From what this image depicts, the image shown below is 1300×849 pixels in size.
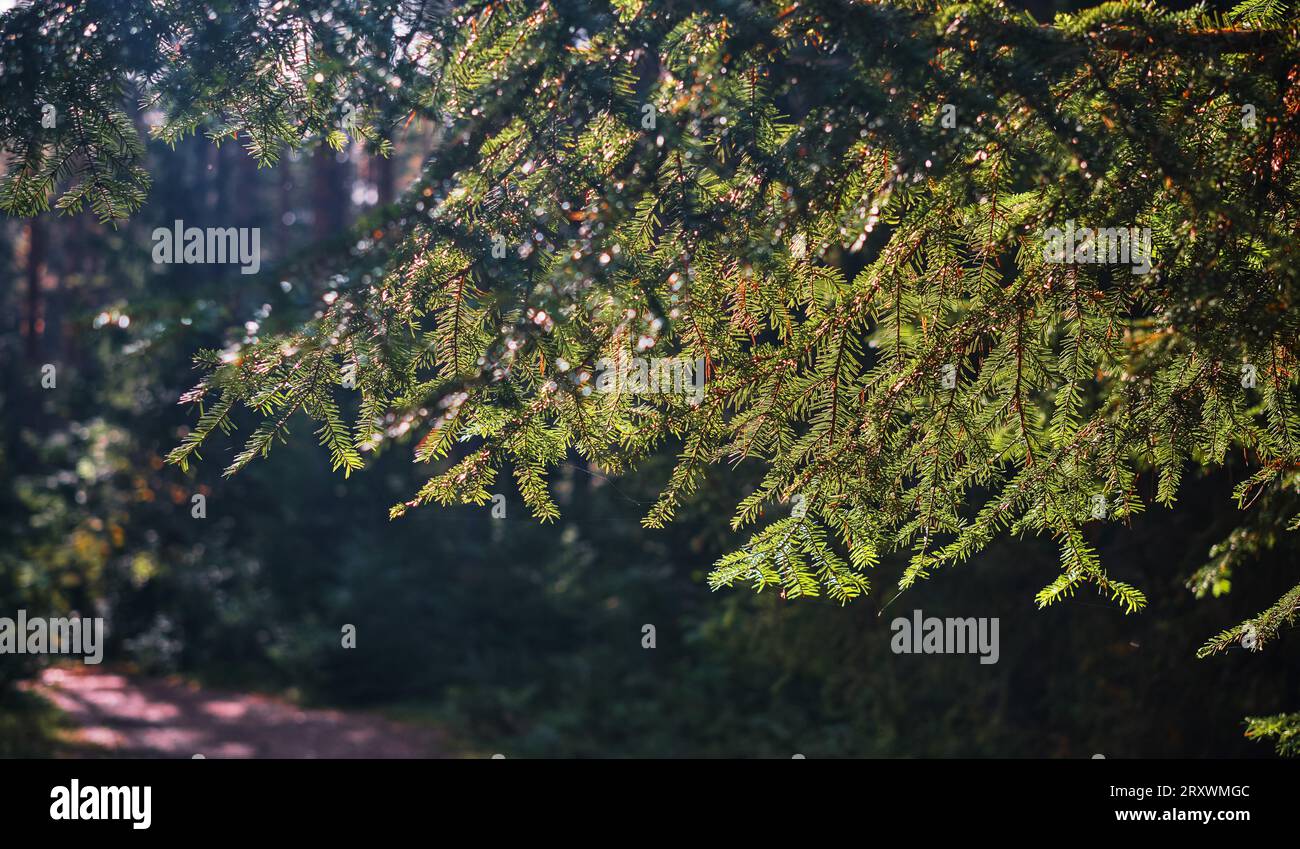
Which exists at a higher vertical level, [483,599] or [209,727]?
[483,599]

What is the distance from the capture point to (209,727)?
36.8 ft

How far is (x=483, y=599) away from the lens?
11977 mm

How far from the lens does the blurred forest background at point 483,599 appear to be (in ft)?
18.4

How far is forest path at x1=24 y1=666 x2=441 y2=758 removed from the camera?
9844mm

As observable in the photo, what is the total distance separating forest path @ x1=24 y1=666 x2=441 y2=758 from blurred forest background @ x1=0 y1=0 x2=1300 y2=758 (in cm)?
44

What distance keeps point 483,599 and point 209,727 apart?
337cm

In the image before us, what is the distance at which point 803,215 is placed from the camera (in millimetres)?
2746

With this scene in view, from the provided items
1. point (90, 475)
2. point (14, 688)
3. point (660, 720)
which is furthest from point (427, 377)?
point (90, 475)

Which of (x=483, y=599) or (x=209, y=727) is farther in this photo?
(x=483, y=599)

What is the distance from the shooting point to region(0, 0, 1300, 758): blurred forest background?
18.4 feet

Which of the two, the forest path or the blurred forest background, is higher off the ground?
the blurred forest background

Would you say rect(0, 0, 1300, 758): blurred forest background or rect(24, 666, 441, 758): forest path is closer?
rect(0, 0, 1300, 758): blurred forest background
